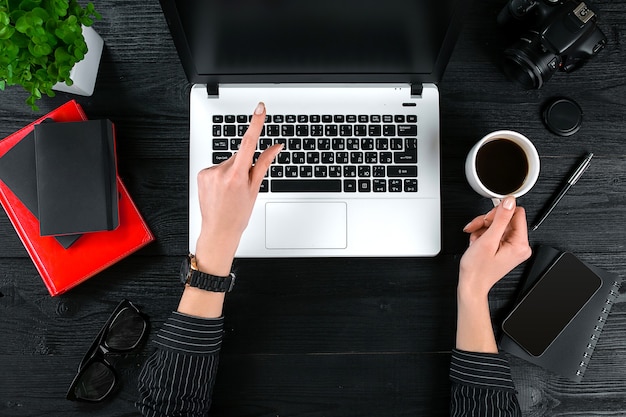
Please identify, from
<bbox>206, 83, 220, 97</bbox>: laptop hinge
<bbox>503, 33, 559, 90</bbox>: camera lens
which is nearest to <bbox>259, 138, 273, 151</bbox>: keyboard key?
<bbox>206, 83, 220, 97</bbox>: laptop hinge

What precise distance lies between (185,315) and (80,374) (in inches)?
9.5

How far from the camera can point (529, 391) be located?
88 centimetres

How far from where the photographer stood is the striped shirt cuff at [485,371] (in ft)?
2.65

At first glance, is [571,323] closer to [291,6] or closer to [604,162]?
[604,162]

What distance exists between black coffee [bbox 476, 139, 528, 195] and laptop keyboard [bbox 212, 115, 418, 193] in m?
0.11

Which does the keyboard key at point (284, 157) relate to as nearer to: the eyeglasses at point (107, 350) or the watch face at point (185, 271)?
the watch face at point (185, 271)

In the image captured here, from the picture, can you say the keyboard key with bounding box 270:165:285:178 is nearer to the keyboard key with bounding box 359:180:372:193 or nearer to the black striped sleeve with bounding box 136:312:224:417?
the keyboard key with bounding box 359:180:372:193

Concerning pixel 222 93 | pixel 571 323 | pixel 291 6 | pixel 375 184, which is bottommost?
pixel 571 323

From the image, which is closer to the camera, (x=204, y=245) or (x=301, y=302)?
(x=204, y=245)

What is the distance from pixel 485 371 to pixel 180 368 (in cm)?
48

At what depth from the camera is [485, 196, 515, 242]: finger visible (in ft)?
2.43

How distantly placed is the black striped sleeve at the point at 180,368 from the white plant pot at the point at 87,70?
0.42 meters

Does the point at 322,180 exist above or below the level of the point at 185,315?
above

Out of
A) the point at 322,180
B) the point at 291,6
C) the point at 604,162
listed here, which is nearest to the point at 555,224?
the point at 604,162
